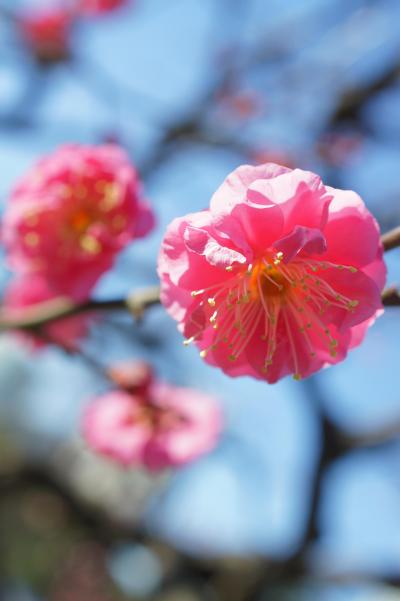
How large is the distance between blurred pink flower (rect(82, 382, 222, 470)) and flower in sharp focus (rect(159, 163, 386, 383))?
0.76 metres

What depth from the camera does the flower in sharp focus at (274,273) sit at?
0.66 meters

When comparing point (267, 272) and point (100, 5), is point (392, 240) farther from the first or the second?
point (100, 5)

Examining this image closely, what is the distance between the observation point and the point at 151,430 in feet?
5.44

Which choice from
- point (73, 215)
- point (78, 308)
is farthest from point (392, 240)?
point (73, 215)

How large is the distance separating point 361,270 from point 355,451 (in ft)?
5.66

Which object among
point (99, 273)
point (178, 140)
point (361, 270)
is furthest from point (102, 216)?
point (178, 140)

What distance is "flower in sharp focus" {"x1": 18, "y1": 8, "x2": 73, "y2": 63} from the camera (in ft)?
12.1

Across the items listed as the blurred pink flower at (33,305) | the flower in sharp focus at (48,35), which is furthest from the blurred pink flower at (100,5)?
the blurred pink flower at (33,305)

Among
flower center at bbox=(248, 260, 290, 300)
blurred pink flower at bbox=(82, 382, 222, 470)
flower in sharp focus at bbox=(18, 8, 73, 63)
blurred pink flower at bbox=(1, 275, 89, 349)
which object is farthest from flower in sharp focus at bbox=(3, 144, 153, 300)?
flower in sharp focus at bbox=(18, 8, 73, 63)

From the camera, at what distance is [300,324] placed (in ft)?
2.57

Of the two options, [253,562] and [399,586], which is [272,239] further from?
[253,562]

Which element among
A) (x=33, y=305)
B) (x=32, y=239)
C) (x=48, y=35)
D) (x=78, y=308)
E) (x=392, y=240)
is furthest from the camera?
(x=48, y=35)

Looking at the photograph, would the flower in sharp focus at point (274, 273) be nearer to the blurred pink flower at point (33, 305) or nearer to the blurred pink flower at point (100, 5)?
the blurred pink flower at point (33, 305)

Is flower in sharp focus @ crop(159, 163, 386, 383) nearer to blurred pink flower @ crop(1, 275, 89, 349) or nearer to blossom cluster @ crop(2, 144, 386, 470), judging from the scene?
blossom cluster @ crop(2, 144, 386, 470)
